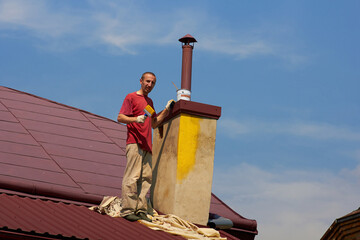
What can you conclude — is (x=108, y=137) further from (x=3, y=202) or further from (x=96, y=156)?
(x=3, y=202)

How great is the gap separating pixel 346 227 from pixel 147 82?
8333 mm

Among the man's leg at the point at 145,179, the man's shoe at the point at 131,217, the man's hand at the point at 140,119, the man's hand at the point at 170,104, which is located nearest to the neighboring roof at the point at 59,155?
the man's shoe at the point at 131,217

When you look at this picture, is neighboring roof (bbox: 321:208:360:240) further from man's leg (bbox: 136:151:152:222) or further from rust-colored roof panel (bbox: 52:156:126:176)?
man's leg (bbox: 136:151:152:222)

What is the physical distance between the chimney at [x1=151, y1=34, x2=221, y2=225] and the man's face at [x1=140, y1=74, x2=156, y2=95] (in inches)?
21.1

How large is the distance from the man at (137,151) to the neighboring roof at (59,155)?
38 cm

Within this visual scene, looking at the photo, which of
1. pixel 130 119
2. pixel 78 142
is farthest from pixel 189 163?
pixel 78 142

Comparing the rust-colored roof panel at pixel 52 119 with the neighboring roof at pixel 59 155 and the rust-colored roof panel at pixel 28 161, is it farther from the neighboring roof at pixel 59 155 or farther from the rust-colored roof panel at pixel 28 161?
the rust-colored roof panel at pixel 28 161

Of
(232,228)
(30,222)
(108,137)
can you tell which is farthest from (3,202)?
(108,137)

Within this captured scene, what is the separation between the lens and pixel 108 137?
15.1 meters

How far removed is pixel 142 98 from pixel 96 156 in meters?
2.91

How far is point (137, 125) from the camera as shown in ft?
36.0

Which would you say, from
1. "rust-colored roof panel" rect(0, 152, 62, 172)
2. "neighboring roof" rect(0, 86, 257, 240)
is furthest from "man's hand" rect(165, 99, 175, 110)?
"rust-colored roof panel" rect(0, 152, 62, 172)

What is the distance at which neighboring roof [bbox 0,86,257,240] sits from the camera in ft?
35.8

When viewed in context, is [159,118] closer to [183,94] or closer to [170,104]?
[170,104]
